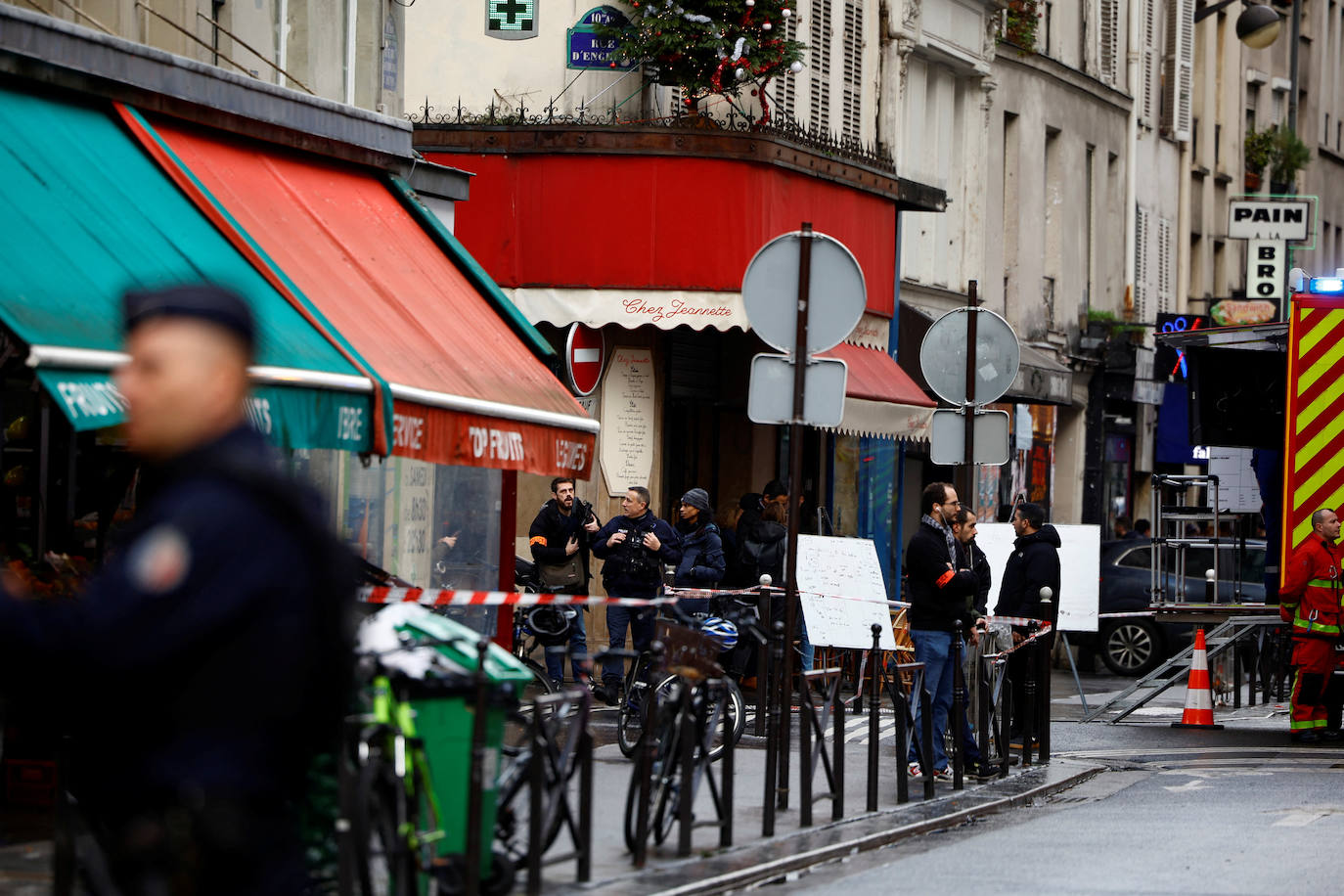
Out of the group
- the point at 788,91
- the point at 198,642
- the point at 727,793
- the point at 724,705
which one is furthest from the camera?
the point at 788,91

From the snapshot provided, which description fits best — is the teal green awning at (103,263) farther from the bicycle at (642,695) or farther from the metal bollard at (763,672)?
the metal bollard at (763,672)

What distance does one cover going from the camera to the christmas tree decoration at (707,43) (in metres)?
20.8

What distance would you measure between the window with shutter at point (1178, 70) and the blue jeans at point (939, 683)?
28092 mm

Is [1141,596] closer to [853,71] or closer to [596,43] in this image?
[853,71]

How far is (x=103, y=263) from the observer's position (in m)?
10.1

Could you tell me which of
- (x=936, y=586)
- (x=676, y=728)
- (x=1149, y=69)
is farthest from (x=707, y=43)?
(x=1149, y=69)


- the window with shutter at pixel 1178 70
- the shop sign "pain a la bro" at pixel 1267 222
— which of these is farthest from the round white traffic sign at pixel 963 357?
the window with shutter at pixel 1178 70

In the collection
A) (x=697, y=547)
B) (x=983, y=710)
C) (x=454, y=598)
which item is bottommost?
(x=983, y=710)

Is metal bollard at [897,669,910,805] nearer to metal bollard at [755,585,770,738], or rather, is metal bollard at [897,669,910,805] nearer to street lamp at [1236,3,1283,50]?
metal bollard at [755,585,770,738]

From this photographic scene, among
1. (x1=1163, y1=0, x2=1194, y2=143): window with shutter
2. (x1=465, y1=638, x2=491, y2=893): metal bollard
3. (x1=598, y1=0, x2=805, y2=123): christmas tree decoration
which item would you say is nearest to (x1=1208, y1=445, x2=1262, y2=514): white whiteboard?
(x1=598, y1=0, x2=805, y2=123): christmas tree decoration

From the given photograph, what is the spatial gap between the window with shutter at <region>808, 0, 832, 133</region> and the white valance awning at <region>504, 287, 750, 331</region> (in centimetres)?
446

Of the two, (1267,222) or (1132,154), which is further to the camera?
(1132,154)

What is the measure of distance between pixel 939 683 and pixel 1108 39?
25.5 meters

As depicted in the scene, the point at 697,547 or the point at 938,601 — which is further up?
the point at 697,547
